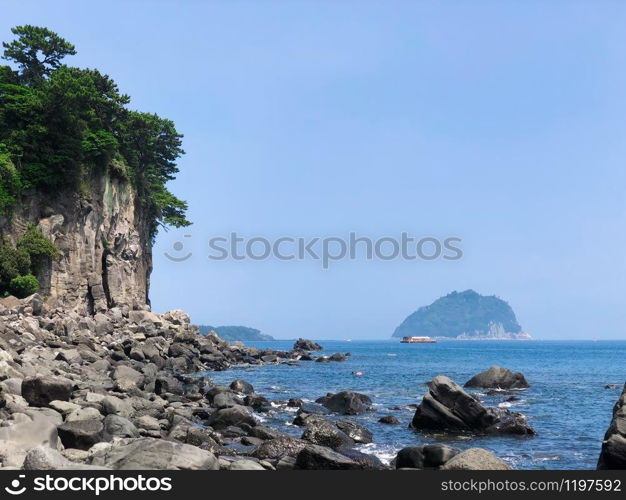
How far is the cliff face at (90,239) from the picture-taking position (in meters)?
49.8

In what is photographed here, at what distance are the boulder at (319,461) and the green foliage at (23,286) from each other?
37.3m

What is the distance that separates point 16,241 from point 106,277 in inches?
488

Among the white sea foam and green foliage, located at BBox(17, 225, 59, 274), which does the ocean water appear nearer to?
the white sea foam

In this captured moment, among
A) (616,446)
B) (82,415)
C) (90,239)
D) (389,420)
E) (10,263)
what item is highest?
(90,239)

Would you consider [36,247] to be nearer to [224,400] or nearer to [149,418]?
[224,400]

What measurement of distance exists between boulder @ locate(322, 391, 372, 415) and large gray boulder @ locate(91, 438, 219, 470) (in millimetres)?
16227

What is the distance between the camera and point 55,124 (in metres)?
49.6

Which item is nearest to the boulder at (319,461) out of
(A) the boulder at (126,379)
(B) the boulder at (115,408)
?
(B) the boulder at (115,408)

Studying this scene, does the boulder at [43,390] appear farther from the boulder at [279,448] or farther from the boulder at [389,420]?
the boulder at [389,420]

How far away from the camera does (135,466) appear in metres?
11.2

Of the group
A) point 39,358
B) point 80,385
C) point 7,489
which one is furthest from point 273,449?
point 39,358

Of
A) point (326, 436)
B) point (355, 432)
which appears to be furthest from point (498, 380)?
point (326, 436)

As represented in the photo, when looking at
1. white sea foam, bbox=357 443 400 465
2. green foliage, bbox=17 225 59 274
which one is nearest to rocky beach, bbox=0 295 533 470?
white sea foam, bbox=357 443 400 465

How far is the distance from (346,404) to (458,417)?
21.2 feet
